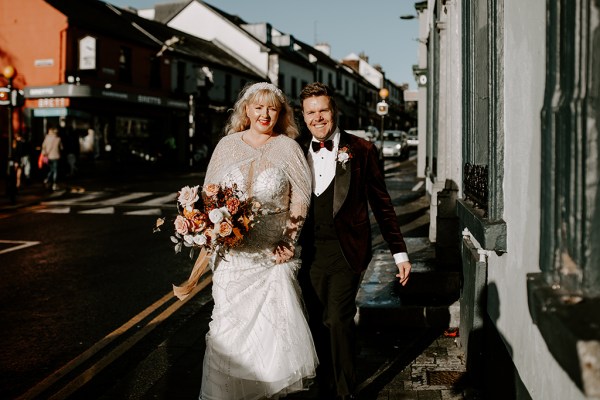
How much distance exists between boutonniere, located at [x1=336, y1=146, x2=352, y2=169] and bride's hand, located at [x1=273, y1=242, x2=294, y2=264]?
0.62m

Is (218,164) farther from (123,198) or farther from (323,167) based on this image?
(123,198)

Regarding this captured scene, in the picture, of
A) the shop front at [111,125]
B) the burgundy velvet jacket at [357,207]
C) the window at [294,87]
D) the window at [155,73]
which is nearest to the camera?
the burgundy velvet jacket at [357,207]

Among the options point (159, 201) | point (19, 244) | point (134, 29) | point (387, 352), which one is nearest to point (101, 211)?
point (159, 201)

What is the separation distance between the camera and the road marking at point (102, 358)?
13.9 feet

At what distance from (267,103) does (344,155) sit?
60 centimetres

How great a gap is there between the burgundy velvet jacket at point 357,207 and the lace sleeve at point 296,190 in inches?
6.7

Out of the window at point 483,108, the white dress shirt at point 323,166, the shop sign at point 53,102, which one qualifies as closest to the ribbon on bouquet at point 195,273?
the white dress shirt at point 323,166

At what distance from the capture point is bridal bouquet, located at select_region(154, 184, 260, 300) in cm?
344

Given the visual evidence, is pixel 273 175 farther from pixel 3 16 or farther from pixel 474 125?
pixel 3 16

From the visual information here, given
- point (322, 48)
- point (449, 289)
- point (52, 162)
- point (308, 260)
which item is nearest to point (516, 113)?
point (308, 260)

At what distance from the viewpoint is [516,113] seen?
315 centimetres

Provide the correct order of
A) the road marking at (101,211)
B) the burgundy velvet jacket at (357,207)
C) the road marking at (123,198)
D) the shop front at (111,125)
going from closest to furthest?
the burgundy velvet jacket at (357,207), the road marking at (101,211), the road marking at (123,198), the shop front at (111,125)

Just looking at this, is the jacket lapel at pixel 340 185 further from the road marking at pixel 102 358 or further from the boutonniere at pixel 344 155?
the road marking at pixel 102 358

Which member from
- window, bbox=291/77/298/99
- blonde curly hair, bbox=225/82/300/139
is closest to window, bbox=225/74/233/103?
window, bbox=291/77/298/99
